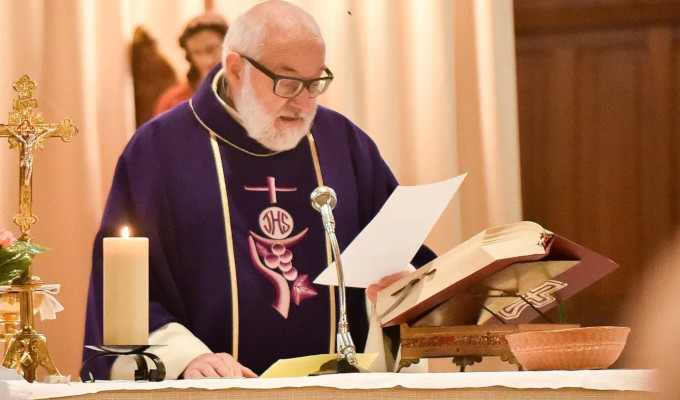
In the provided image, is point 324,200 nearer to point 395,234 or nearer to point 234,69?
point 395,234

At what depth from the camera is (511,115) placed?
12.3 ft

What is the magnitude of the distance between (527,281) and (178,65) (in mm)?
2561

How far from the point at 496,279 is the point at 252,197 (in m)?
1.58

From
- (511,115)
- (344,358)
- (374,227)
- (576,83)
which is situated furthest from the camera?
(576,83)

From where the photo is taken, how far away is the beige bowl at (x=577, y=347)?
4.29 feet

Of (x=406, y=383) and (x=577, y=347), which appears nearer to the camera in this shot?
(x=406, y=383)

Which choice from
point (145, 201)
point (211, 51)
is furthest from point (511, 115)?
point (145, 201)

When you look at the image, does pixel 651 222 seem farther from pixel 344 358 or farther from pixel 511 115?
pixel 344 358

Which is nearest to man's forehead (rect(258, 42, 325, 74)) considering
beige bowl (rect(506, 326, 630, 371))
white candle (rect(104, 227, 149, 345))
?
Answer: white candle (rect(104, 227, 149, 345))

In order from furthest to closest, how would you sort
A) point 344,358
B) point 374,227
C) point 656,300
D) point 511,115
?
point 511,115, point 374,227, point 344,358, point 656,300

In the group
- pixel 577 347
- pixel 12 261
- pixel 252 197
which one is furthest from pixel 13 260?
pixel 252 197

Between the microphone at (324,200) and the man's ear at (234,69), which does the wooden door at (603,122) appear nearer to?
the man's ear at (234,69)

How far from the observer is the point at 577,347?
131cm

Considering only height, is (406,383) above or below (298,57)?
below
